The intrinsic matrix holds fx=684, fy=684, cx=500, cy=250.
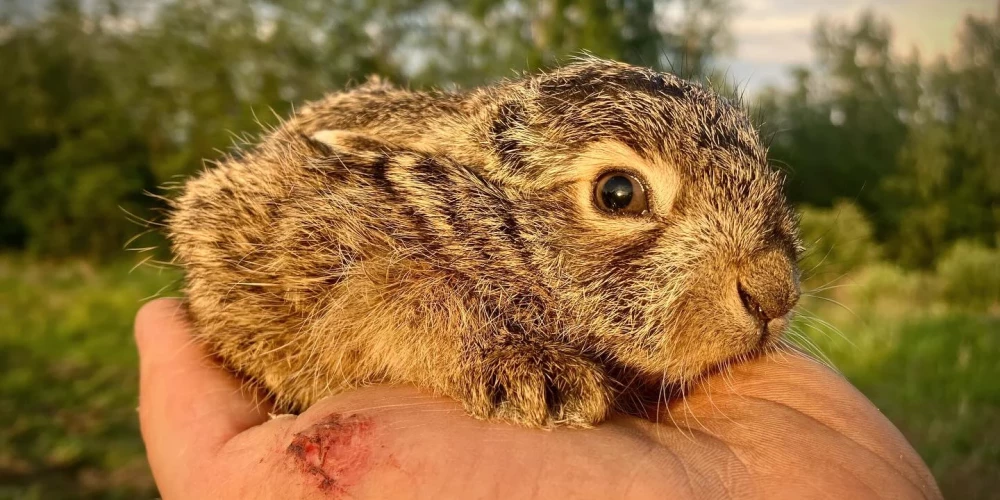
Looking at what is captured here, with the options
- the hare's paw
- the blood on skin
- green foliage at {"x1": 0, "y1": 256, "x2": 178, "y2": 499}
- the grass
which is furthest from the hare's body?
green foliage at {"x1": 0, "y1": 256, "x2": 178, "y2": 499}

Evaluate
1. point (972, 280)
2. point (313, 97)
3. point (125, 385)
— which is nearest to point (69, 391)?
point (125, 385)

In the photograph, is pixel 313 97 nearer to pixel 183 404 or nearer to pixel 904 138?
pixel 183 404

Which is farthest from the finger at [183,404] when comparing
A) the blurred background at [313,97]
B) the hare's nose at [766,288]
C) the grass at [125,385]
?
the blurred background at [313,97]

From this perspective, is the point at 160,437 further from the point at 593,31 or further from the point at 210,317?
the point at 593,31

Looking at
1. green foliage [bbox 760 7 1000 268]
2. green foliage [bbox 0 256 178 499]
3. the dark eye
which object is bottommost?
green foliage [bbox 0 256 178 499]

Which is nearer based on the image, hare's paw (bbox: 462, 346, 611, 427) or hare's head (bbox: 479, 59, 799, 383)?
hare's paw (bbox: 462, 346, 611, 427)

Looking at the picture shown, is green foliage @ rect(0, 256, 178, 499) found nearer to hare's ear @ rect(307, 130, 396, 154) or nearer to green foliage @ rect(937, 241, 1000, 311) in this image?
hare's ear @ rect(307, 130, 396, 154)

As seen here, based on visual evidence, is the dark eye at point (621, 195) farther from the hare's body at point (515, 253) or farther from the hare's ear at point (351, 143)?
the hare's ear at point (351, 143)
